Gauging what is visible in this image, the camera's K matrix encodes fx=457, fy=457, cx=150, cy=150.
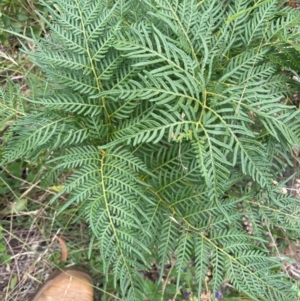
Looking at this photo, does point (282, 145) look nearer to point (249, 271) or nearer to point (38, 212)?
point (249, 271)

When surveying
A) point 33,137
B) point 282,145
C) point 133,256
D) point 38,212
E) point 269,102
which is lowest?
point 38,212

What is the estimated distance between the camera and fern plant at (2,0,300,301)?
3.13 ft

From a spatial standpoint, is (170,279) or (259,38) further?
(170,279)

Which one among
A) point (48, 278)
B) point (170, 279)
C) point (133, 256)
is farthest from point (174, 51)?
point (48, 278)

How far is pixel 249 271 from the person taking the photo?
3.72 ft

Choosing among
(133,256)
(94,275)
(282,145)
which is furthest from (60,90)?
(94,275)

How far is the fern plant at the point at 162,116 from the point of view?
95 cm

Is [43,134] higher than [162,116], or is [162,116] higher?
[162,116]

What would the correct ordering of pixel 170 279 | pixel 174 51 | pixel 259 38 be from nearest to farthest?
1. pixel 174 51
2. pixel 259 38
3. pixel 170 279

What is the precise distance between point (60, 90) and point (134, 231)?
1.26 ft

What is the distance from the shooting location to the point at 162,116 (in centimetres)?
103

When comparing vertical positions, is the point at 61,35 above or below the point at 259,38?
below

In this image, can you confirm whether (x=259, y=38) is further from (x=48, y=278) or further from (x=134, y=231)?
(x=48, y=278)

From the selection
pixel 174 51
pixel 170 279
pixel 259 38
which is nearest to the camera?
pixel 174 51
